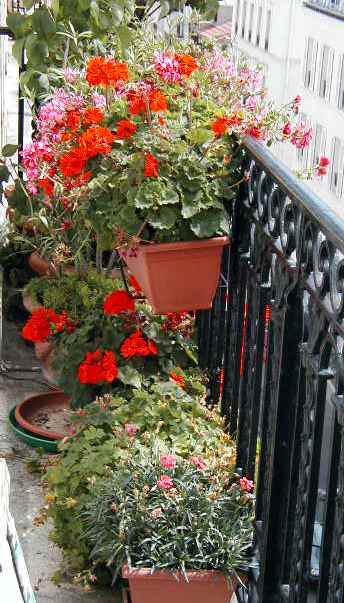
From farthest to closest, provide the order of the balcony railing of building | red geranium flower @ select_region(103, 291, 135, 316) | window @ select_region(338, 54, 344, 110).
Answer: window @ select_region(338, 54, 344, 110) < the balcony railing of building < red geranium flower @ select_region(103, 291, 135, 316)

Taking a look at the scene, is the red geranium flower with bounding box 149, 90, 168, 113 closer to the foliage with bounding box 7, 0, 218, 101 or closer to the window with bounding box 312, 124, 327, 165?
the foliage with bounding box 7, 0, 218, 101

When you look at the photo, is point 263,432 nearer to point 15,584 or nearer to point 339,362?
point 339,362

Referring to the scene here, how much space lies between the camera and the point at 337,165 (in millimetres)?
26266

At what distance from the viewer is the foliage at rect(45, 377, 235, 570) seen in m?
2.55

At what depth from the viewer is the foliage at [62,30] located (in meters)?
3.61

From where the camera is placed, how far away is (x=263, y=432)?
233 cm

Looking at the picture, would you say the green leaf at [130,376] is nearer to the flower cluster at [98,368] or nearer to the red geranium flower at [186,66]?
the flower cluster at [98,368]

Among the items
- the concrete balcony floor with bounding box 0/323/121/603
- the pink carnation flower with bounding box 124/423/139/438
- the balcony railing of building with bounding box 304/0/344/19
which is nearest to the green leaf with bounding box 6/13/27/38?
the concrete balcony floor with bounding box 0/323/121/603

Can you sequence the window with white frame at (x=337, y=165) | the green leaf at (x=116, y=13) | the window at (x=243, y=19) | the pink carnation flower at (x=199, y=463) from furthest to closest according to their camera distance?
1. the window at (x=243, y=19)
2. the window with white frame at (x=337, y=165)
3. the green leaf at (x=116, y=13)
4. the pink carnation flower at (x=199, y=463)

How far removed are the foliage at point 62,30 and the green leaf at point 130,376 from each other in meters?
1.14

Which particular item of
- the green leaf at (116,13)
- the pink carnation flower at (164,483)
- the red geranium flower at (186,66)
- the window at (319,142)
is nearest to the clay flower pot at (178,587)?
the pink carnation flower at (164,483)

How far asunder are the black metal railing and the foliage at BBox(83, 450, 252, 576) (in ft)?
0.21

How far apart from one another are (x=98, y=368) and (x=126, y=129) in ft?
2.15

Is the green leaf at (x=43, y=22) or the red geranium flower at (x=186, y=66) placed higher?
the red geranium flower at (x=186, y=66)
